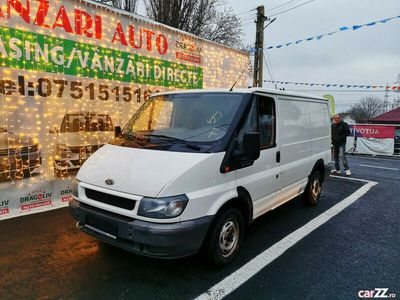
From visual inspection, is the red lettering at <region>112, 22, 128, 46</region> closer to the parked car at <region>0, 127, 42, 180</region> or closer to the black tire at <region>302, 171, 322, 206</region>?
the parked car at <region>0, 127, 42, 180</region>

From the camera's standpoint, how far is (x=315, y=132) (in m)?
5.91

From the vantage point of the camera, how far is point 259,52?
53.3ft

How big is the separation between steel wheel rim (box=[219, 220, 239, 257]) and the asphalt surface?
19 centimetres

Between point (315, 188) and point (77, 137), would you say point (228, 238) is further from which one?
point (77, 137)

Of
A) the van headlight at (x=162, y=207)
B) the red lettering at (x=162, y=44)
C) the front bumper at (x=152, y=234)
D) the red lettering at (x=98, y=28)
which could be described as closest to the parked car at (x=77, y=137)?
the red lettering at (x=98, y=28)

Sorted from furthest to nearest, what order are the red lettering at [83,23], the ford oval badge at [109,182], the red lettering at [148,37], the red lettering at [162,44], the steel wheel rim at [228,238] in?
1. the red lettering at [162,44]
2. the red lettering at [148,37]
3. the red lettering at [83,23]
4. the steel wheel rim at [228,238]
5. the ford oval badge at [109,182]

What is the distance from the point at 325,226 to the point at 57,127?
5.21 meters

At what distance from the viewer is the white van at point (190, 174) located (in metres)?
3.09

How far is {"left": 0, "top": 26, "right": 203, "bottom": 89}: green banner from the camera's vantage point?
5.32 metres

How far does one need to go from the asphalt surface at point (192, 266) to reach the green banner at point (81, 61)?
9.10 feet

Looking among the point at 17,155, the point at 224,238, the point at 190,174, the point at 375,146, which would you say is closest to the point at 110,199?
the point at 190,174

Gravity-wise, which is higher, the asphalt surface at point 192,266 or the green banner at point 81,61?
the green banner at point 81,61

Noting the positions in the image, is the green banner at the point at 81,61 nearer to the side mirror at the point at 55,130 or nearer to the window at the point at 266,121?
the side mirror at the point at 55,130

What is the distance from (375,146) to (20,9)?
18.0 meters
